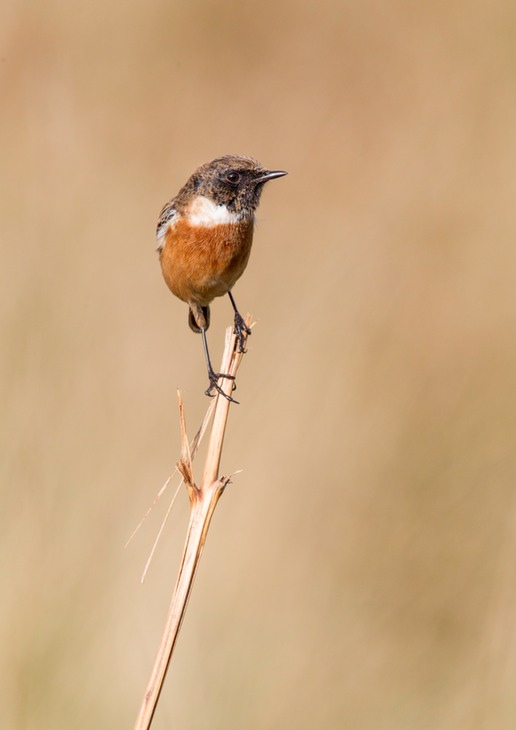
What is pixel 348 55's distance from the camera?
723 cm

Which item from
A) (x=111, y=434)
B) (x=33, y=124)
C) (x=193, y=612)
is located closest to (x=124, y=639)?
(x=193, y=612)

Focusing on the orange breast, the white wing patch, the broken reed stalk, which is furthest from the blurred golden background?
the broken reed stalk

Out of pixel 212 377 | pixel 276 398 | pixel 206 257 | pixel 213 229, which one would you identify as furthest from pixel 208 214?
pixel 276 398

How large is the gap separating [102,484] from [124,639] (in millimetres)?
595

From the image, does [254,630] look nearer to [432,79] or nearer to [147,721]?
[147,721]

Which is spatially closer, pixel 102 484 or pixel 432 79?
pixel 102 484

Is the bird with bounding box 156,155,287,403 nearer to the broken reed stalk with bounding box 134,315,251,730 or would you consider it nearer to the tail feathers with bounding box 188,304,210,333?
the tail feathers with bounding box 188,304,210,333

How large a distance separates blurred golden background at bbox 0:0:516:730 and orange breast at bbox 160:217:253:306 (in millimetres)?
368

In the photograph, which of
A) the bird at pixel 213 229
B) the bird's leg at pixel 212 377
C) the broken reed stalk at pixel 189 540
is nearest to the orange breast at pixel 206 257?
the bird at pixel 213 229

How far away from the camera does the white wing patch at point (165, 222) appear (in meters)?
3.73

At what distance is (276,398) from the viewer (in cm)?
422

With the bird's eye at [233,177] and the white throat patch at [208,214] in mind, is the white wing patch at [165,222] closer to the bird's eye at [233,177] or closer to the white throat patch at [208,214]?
the white throat patch at [208,214]

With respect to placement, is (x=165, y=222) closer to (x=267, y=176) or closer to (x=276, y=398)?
(x=267, y=176)

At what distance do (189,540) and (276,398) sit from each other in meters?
2.30
